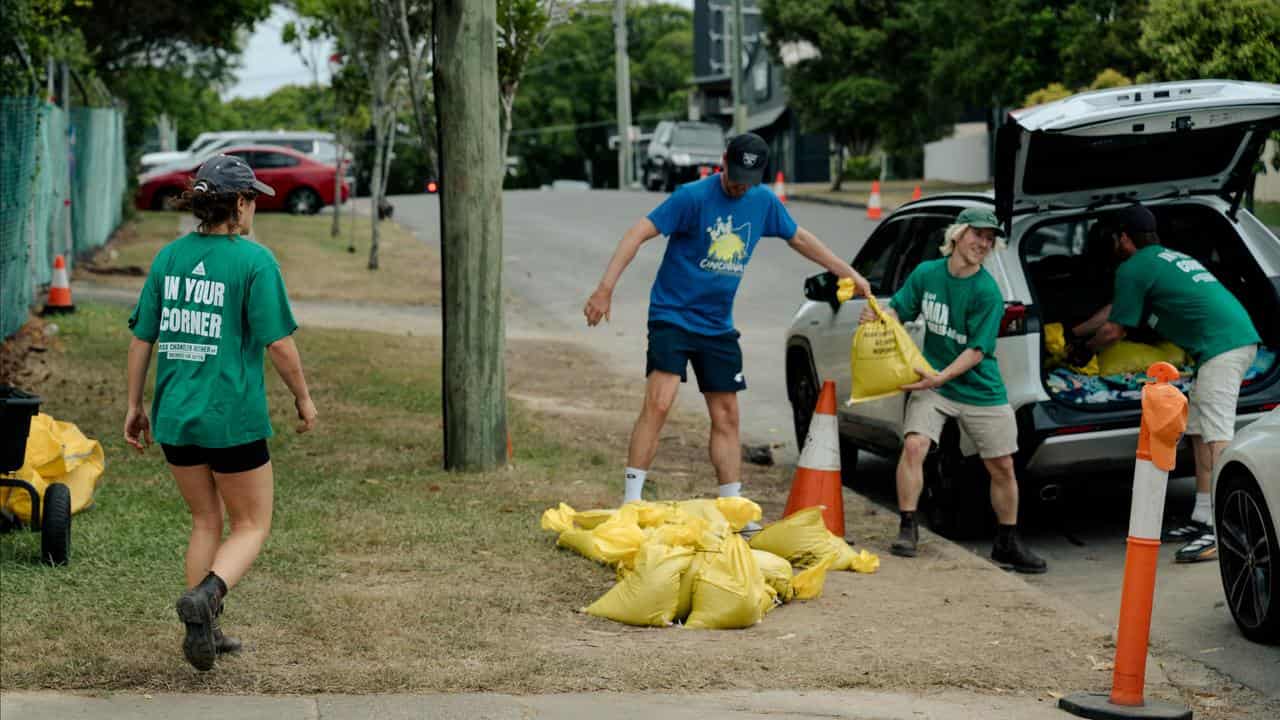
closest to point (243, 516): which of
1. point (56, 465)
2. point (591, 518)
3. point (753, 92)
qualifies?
point (591, 518)

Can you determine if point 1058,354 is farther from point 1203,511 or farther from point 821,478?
point 821,478

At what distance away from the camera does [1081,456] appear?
8008mm

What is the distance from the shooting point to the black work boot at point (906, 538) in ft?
25.7

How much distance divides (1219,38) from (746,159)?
9331mm

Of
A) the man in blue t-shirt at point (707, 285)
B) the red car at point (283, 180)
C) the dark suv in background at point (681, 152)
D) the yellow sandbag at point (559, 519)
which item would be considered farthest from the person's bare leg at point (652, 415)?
the dark suv in background at point (681, 152)

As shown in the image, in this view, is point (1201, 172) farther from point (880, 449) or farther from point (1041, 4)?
point (1041, 4)

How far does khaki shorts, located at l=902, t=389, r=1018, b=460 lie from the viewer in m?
7.81

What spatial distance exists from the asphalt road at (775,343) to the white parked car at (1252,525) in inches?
5.6

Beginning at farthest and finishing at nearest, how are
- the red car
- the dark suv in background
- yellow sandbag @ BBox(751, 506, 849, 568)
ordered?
1. the dark suv in background
2. the red car
3. yellow sandbag @ BBox(751, 506, 849, 568)

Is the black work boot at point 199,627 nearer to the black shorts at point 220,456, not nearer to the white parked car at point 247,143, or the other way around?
the black shorts at point 220,456

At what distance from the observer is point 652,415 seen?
26.2ft

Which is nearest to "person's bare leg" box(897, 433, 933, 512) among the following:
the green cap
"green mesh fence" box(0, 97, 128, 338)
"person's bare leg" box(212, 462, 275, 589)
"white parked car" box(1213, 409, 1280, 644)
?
the green cap

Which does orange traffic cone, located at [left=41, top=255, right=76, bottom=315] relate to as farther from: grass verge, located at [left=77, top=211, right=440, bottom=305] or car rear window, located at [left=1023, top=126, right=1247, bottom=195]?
car rear window, located at [left=1023, top=126, right=1247, bottom=195]

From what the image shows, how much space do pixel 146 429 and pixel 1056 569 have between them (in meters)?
4.38
